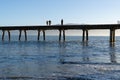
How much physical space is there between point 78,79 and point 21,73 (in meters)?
3.29

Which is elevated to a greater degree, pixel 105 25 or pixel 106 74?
pixel 105 25

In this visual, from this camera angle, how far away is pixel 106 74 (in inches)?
695

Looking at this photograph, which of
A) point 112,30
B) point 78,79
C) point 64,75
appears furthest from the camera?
point 112,30

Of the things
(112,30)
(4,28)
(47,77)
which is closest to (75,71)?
(47,77)

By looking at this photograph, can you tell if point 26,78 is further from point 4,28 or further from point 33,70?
point 4,28

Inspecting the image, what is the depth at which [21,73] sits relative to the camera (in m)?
17.9

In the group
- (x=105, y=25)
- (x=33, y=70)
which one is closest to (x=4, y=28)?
(x=105, y=25)

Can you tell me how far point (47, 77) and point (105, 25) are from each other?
44101 millimetres

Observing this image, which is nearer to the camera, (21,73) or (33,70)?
(21,73)

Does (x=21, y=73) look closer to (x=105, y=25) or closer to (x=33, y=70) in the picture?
(x=33, y=70)

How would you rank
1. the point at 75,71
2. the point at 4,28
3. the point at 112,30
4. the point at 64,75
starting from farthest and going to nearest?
the point at 4,28, the point at 112,30, the point at 75,71, the point at 64,75

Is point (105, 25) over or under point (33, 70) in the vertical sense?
over

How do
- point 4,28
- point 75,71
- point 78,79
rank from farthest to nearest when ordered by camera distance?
point 4,28
point 75,71
point 78,79

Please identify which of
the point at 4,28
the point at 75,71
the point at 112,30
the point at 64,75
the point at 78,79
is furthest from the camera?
the point at 4,28
